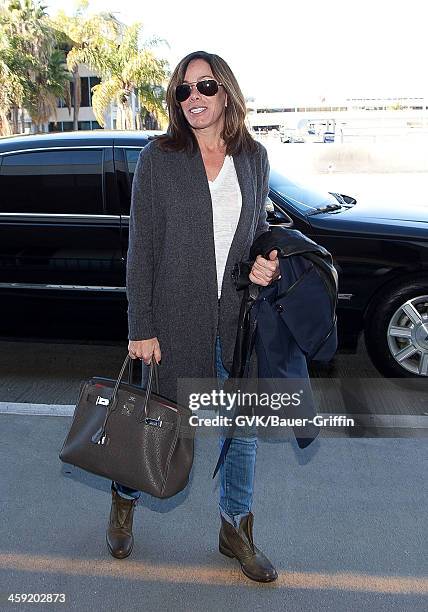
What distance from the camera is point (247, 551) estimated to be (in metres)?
2.66

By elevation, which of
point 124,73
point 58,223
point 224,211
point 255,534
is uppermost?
point 124,73

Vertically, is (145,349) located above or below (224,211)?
below

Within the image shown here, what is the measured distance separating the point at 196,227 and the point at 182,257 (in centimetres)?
11

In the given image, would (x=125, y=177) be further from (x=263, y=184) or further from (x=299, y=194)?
(x=263, y=184)

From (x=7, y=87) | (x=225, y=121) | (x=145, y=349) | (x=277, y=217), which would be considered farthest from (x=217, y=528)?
(x=7, y=87)

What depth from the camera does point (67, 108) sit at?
166 ft

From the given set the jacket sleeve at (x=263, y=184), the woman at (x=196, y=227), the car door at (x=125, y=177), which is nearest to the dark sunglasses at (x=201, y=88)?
the woman at (x=196, y=227)

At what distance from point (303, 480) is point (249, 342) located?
1199mm

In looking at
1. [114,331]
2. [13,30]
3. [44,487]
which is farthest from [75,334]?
[13,30]

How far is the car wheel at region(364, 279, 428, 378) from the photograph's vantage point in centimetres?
457

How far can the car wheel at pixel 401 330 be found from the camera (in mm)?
4570

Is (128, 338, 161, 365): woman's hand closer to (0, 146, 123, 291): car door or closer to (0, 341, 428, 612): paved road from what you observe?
(0, 341, 428, 612): paved road

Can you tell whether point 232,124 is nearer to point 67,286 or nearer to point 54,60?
point 67,286

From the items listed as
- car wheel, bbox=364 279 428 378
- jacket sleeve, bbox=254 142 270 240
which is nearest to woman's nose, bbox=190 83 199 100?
jacket sleeve, bbox=254 142 270 240
